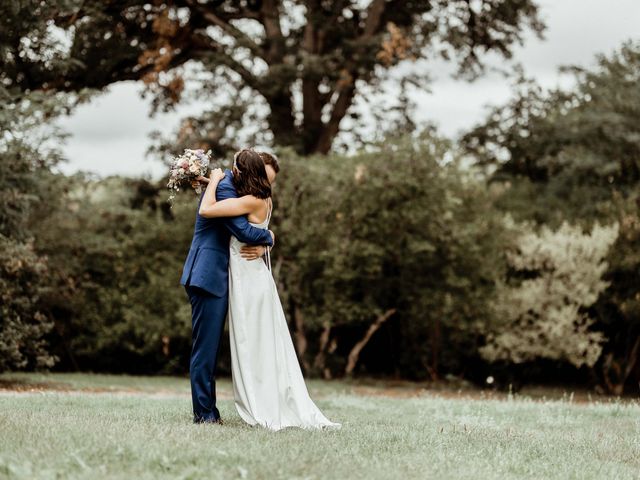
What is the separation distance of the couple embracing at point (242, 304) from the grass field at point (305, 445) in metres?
0.31

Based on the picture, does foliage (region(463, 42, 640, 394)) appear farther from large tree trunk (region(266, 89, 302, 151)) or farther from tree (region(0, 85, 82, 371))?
tree (region(0, 85, 82, 371))

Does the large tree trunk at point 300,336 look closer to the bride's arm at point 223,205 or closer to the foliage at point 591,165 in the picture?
the foliage at point 591,165

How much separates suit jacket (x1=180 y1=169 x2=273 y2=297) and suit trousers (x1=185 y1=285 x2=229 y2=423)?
10cm

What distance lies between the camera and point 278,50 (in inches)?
862

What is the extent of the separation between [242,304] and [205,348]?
496mm

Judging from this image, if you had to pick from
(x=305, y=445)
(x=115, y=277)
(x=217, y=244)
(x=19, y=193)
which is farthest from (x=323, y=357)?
(x=305, y=445)

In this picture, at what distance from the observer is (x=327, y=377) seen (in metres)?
20.4

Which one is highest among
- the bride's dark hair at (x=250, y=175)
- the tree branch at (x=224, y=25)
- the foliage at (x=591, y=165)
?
the tree branch at (x=224, y=25)

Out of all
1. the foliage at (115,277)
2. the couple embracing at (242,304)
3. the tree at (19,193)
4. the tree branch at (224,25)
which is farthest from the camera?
the tree branch at (224,25)

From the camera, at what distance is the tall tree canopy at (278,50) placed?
20.7 meters

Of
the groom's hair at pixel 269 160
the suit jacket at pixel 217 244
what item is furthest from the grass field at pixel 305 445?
the groom's hair at pixel 269 160

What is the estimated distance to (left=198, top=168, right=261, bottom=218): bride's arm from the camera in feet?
23.2

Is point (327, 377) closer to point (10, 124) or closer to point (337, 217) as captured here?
point (337, 217)

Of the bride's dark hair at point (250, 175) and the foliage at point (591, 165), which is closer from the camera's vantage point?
the bride's dark hair at point (250, 175)
